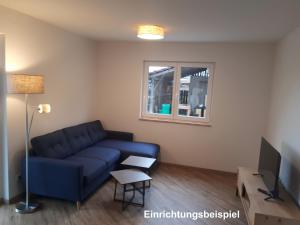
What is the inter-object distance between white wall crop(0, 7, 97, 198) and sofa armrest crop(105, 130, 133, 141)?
1.70 ft

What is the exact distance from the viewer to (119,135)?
192 inches

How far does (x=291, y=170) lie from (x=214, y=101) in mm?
1913

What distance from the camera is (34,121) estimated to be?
334 cm

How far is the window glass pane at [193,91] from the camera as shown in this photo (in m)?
4.54

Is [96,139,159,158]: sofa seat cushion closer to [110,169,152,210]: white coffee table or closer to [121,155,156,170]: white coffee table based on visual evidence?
[121,155,156,170]: white coffee table

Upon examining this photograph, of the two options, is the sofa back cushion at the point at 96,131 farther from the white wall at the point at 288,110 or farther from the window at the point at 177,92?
the white wall at the point at 288,110

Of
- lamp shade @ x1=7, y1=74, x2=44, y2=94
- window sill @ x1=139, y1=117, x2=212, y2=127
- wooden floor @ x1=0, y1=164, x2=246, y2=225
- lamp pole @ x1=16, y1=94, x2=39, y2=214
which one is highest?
lamp shade @ x1=7, y1=74, x2=44, y2=94

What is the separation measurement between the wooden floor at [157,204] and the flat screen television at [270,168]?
1.96 ft

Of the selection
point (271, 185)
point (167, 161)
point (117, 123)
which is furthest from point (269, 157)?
point (117, 123)

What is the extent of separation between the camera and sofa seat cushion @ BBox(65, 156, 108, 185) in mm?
3039

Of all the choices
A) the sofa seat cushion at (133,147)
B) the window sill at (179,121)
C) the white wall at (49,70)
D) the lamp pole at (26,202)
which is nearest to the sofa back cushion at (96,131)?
the sofa seat cushion at (133,147)

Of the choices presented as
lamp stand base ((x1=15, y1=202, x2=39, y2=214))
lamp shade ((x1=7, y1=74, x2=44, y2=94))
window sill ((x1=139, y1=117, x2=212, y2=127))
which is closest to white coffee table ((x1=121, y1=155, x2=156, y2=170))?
window sill ((x1=139, y1=117, x2=212, y2=127))

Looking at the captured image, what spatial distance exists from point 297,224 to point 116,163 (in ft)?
8.92

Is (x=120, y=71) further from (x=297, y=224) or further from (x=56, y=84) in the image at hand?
(x=297, y=224)
